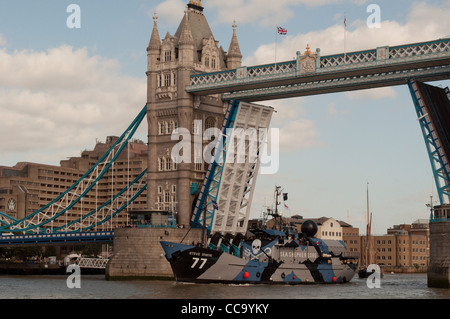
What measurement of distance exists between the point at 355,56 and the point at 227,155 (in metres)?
18.2

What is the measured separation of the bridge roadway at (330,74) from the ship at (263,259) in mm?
14720

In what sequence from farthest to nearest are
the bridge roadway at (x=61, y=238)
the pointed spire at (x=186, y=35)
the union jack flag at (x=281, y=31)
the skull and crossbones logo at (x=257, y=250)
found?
the bridge roadway at (x=61, y=238)
the pointed spire at (x=186, y=35)
the union jack flag at (x=281, y=31)
the skull and crossbones logo at (x=257, y=250)

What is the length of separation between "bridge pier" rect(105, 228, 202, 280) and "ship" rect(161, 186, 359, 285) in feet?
12.0

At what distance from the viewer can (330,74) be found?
82500 millimetres

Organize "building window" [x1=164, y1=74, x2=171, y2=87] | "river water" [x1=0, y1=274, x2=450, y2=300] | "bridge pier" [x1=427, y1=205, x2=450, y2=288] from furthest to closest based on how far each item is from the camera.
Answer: "building window" [x1=164, y1=74, x2=171, y2=87] → "bridge pier" [x1=427, y1=205, x2=450, y2=288] → "river water" [x1=0, y1=274, x2=450, y2=300]

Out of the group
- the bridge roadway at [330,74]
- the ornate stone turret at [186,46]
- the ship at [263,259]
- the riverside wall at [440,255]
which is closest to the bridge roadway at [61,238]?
the ship at [263,259]

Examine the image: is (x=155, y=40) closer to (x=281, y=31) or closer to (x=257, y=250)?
(x=281, y=31)

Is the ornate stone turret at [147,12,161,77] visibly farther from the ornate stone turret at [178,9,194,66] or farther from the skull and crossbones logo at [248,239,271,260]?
the skull and crossbones logo at [248,239,271,260]

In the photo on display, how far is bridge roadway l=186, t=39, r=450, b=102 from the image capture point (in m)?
77.6

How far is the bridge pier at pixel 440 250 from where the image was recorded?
73.7 m

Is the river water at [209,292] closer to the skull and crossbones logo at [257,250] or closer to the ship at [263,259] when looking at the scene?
the ship at [263,259]

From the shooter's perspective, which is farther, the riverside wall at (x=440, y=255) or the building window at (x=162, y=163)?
the building window at (x=162, y=163)

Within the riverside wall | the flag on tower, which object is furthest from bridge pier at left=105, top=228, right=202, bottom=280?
the riverside wall
